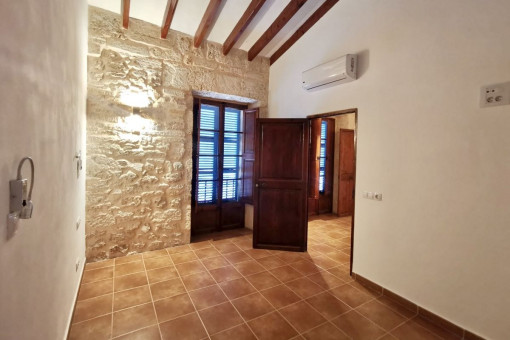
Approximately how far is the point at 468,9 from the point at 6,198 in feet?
10.1

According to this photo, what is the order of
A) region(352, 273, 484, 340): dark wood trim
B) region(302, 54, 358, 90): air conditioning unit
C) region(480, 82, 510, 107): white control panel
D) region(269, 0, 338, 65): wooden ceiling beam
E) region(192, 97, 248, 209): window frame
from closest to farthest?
region(480, 82, 510, 107): white control panel → region(352, 273, 484, 340): dark wood trim → region(302, 54, 358, 90): air conditioning unit → region(269, 0, 338, 65): wooden ceiling beam → region(192, 97, 248, 209): window frame

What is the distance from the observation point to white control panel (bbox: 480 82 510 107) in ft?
5.60

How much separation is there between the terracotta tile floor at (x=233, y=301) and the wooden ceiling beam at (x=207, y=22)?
3.04 meters

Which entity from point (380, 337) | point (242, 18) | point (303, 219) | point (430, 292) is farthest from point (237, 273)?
point (242, 18)

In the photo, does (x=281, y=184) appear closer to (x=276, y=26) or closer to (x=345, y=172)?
(x=276, y=26)

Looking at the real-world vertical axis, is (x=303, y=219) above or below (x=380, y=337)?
above

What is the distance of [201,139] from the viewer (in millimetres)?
3992

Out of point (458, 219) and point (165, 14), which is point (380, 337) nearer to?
point (458, 219)

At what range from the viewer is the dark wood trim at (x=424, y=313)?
1.92m

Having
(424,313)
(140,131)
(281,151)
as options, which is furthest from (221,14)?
(424,313)

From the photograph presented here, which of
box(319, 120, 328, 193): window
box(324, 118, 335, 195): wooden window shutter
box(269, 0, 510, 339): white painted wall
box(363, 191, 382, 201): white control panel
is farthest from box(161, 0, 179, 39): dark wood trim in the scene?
box(324, 118, 335, 195): wooden window shutter

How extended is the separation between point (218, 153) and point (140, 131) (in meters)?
1.34

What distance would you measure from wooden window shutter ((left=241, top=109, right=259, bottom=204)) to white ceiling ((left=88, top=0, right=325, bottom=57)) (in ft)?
3.87

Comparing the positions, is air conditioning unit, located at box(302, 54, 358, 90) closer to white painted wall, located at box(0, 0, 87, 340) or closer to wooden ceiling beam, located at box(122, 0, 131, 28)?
wooden ceiling beam, located at box(122, 0, 131, 28)
